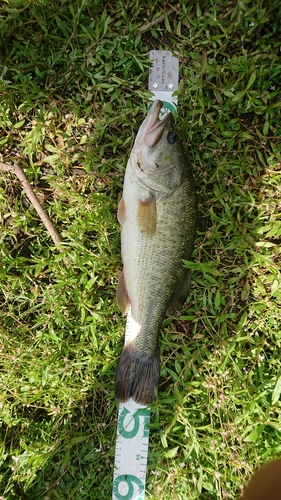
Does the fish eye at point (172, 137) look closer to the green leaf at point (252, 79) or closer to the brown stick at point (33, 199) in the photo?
the green leaf at point (252, 79)

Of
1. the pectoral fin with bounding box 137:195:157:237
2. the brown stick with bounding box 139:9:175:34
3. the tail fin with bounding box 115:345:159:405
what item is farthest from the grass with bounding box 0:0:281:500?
the pectoral fin with bounding box 137:195:157:237

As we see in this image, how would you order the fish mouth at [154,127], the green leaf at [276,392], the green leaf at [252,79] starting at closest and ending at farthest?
the fish mouth at [154,127] < the green leaf at [276,392] < the green leaf at [252,79]

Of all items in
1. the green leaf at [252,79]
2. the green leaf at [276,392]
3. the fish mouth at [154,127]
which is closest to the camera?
the fish mouth at [154,127]

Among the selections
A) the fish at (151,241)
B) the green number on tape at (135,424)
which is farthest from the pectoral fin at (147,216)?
the green number on tape at (135,424)

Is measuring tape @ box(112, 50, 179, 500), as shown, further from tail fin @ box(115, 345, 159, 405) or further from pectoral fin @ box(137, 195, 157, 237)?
pectoral fin @ box(137, 195, 157, 237)

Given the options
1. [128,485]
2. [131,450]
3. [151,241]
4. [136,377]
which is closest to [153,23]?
[151,241]

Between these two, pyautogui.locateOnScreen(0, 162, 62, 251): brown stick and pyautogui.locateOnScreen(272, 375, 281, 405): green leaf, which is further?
pyautogui.locateOnScreen(0, 162, 62, 251): brown stick

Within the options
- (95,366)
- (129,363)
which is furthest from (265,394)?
(95,366)
